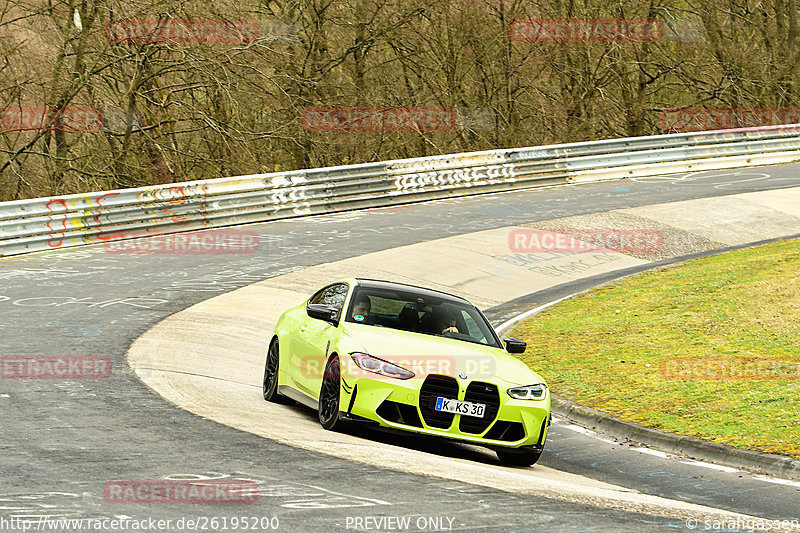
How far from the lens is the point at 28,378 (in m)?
10.6

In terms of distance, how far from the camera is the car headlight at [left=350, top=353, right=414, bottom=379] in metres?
8.98

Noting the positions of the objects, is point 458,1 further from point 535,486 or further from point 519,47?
point 535,486

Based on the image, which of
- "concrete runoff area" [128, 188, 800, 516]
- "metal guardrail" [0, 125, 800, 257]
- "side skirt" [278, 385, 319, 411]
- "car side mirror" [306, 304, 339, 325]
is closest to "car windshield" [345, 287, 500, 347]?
"car side mirror" [306, 304, 339, 325]

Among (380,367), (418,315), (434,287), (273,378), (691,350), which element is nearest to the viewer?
(380,367)

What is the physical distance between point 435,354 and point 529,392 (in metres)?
0.90

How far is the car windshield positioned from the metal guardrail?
12370mm

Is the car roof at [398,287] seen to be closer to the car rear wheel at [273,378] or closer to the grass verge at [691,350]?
the car rear wheel at [273,378]

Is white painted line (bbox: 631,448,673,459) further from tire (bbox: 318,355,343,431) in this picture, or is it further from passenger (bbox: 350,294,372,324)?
tire (bbox: 318,355,343,431)

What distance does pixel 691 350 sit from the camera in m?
14.4

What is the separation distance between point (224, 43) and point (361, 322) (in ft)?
70.0

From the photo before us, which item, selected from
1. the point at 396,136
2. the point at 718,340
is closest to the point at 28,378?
the point at 718,340

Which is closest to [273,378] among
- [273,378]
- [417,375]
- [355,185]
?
[273,378]

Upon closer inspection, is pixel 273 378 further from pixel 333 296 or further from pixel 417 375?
pixel 417 375

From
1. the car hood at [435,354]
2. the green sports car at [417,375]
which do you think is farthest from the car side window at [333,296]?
the car hood at [435,354]
